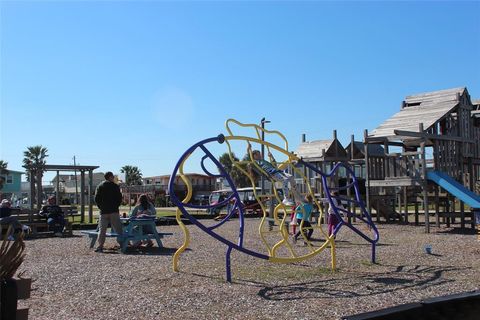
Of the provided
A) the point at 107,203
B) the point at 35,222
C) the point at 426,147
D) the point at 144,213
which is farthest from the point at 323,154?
the point at 107,203

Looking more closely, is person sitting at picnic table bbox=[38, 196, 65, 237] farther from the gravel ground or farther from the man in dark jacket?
the man in dark jacket

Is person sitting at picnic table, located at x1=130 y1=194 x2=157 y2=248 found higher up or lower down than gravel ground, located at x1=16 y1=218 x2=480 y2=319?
higher up

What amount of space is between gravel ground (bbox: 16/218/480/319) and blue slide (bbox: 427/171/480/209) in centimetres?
238

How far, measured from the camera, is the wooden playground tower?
17547 millimetres

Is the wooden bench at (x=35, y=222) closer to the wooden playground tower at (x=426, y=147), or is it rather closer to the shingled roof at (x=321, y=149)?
the wooden playground tower at (x=426, y=147)

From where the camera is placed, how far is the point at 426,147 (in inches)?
794

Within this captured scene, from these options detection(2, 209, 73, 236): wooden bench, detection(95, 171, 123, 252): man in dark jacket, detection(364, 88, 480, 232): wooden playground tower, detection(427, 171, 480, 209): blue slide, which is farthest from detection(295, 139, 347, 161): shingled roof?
detection(95, 171, 123, 252): man in dark jacket

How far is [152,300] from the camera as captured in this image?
21.5 ft

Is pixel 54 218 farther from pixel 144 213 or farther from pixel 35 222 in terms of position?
pixel 144 213

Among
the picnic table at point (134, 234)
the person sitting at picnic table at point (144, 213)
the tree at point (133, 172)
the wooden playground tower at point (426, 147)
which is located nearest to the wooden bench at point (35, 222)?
the person sitting at picnic table at point (144, 213)

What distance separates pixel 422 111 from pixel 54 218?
1332 centimetres

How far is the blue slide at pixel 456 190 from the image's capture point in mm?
14406

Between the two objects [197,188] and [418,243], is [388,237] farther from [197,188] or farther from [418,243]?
[197,188]

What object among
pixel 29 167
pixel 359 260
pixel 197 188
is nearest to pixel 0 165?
pixel 197 188
